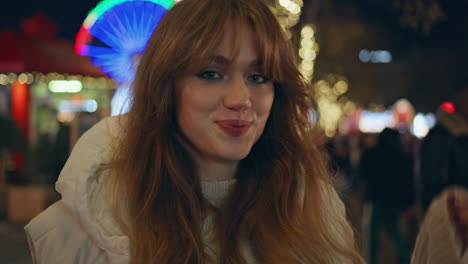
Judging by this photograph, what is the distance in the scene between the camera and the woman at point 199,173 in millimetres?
1868

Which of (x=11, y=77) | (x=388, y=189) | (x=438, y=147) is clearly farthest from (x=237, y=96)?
(x=11, y=77)

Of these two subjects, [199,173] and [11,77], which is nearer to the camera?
[199,173]

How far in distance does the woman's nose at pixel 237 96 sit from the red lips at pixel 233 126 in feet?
0.15

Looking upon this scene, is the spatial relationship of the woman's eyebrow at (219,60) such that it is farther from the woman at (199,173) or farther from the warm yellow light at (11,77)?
the warm yellow light at (11,77)

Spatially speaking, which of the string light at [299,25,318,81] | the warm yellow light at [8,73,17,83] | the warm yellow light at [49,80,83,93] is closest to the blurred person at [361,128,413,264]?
the warm yellow light at [8,73,17,83]

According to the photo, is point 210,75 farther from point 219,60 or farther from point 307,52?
point 307,52

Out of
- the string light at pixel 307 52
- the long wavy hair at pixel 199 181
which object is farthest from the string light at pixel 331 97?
the long wavy hair at pixel 199 181

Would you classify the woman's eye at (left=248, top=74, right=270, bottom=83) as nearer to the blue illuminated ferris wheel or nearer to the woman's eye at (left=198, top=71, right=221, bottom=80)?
the woman's eye at (left=198, top=71, right=221, bottom=80)

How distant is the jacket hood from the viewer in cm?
180

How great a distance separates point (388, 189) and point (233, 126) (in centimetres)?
571

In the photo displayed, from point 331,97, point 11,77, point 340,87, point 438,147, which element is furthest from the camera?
point 340,87

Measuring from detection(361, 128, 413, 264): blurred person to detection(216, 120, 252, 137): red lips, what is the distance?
5.51m

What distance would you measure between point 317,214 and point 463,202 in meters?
0.52

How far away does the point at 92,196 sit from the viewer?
1871 millimetres
